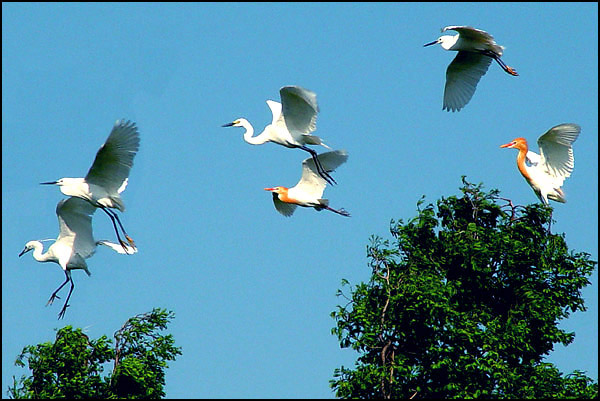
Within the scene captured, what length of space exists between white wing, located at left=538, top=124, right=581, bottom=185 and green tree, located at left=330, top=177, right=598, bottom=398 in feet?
3.87

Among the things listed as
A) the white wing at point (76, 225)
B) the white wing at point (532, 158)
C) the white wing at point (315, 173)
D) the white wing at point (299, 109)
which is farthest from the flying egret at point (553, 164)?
the white wing at point (76, 225)

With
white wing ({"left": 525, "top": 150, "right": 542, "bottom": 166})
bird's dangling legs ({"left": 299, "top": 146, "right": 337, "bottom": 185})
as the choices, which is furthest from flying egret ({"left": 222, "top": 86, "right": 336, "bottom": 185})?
white wing ({"left": 525, "top": 150, "right": 542, "bottom": 166})

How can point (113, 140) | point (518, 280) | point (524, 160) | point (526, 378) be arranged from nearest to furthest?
point (113, 140) → point (526, 378) → point (518, 280) → point (524, 160)

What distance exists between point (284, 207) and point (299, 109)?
2.27m

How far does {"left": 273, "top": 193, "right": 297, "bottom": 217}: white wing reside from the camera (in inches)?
727

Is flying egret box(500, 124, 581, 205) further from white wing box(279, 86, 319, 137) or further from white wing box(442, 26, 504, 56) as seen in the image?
white wing box(279, 86, 319, 137)

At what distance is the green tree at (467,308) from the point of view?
1650 cm

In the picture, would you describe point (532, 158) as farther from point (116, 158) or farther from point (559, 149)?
point (116, 158)

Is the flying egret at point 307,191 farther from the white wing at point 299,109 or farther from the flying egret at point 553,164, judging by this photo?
the flying egret at point 553,164

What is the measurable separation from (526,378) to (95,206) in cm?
716

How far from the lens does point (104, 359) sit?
1745cm

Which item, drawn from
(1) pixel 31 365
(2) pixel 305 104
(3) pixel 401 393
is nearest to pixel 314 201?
(2) pixel 305 104

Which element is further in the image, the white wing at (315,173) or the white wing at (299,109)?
the white wing at (315,173)

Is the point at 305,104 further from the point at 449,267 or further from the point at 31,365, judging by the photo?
the point at 31,365
